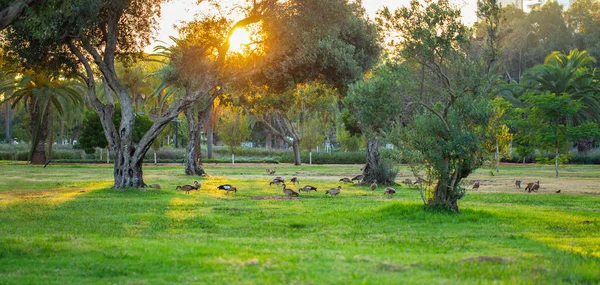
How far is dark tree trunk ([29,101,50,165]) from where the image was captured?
60978 mm

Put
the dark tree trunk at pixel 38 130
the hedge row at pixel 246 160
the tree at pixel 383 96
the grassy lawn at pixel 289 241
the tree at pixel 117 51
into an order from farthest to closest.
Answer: the hedge row at pixel 246 160 < the dark tree trunk at pixel 38 130 < the tree at pixel 117 51 < the tree at pixel 383 96 < the grassy lawn at pixel 289 241

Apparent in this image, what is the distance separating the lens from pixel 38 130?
62.5m

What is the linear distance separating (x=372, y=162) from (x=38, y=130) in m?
36.9

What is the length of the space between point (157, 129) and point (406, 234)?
16.9 metres

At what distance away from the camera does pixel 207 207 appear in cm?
2309

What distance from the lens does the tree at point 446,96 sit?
19453mm

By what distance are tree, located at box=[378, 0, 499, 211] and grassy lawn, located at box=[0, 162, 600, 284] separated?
135 centimetres

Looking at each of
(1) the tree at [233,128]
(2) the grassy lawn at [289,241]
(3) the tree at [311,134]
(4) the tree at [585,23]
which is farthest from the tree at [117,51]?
(4) the tree at [585,23]

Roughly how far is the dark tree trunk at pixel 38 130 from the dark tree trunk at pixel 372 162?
3423 centimetres

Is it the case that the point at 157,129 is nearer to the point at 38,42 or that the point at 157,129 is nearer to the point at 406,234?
the point at 38,42

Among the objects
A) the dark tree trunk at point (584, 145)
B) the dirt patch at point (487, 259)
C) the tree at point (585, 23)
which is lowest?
the dirt patch at point (487, 259)

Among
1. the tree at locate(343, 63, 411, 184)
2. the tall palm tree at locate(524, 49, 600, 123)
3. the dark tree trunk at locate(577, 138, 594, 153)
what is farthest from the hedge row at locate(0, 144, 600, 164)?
the tree at locate(343, 63, 411, 184)

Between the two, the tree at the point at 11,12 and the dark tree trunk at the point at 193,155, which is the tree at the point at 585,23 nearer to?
the dark tree trunk at the point at 193,155

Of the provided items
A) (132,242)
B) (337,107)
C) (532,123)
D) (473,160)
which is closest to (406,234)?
(473,160)
